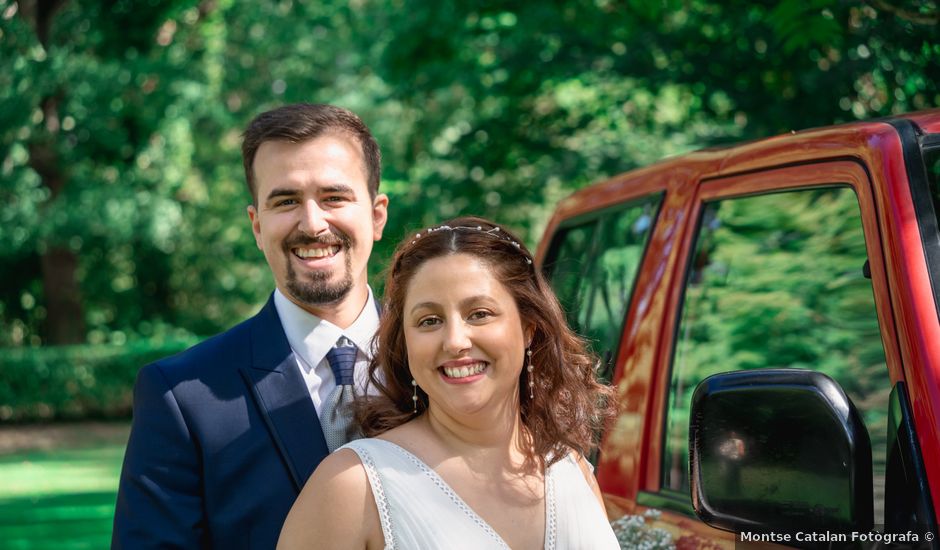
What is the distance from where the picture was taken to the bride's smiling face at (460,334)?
2391mm

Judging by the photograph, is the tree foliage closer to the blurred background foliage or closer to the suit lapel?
the blurred background foliage

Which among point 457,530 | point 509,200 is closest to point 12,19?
point 509,200

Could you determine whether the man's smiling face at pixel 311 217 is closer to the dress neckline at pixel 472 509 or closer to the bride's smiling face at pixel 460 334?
the bride's smiling face at pixel 460 334

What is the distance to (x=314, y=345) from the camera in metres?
2.86

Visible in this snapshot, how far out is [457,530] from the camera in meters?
2.34

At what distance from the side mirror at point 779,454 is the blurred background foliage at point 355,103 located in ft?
4.98

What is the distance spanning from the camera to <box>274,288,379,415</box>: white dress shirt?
2.83 meters

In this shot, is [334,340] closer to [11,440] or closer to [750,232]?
[750,232]

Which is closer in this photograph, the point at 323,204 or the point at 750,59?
the point at 323,204

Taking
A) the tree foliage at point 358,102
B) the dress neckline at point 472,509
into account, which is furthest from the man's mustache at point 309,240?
the tree foliage at point 358,102

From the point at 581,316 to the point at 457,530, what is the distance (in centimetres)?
139

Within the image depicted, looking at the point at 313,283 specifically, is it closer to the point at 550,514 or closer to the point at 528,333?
the point at 528,333

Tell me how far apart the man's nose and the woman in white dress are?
0.29 meters

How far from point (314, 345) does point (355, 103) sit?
19.6m
